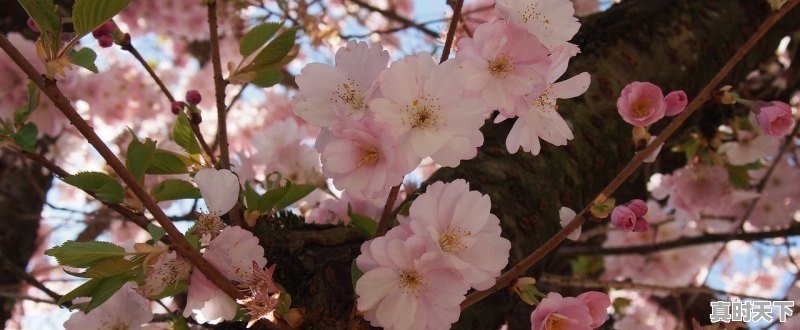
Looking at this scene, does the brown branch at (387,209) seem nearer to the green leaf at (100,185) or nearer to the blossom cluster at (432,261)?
the blossom cluster at (432,261)

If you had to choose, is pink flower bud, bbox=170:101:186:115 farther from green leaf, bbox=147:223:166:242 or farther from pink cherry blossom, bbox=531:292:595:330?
pink cherry blossom, bbox=531:292:595:330

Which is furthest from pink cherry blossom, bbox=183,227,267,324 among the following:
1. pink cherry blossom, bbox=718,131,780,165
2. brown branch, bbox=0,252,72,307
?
pink cherry blossom, bbox=718,131,780,165

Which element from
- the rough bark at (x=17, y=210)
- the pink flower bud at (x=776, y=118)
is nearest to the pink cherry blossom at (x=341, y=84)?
the pink flower bud at (x=776, y=118)

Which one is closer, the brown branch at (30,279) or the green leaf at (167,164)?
the green leaf at (167,164)

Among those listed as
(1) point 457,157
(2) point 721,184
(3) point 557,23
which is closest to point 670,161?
(2) point 721,184

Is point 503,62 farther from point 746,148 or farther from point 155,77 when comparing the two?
point 746,148
